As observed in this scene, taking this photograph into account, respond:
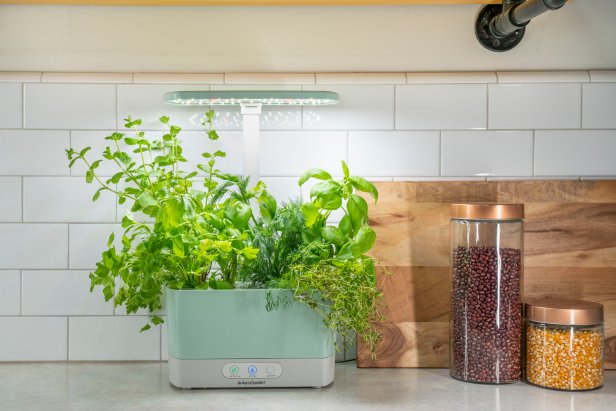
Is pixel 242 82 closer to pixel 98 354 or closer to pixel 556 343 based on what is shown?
pixel 98 354

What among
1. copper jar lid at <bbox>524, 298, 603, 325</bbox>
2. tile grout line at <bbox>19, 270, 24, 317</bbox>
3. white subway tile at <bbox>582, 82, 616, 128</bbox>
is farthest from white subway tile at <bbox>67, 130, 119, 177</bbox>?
white subway tile at <bbox>582, 82, 616, 128</bbox>

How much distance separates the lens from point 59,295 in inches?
56.2

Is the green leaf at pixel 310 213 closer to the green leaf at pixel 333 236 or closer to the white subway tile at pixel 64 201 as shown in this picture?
the green leaf at pixel 333 236

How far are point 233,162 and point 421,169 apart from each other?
1.17ft

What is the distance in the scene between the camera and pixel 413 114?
1.44m

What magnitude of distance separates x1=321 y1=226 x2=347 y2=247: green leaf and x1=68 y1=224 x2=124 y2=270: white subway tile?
448 mm

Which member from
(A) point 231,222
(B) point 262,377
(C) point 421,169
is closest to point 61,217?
(A) point 231,222

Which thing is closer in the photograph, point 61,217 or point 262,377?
point 262,377

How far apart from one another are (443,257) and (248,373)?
0.43 meters

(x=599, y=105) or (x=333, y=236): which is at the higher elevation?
(x=599, y=105)

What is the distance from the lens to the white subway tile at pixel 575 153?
144cm

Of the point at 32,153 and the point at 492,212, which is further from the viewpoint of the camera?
the point at 32,153

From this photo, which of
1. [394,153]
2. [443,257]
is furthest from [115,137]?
[443,257]

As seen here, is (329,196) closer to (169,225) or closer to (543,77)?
(169,225)
